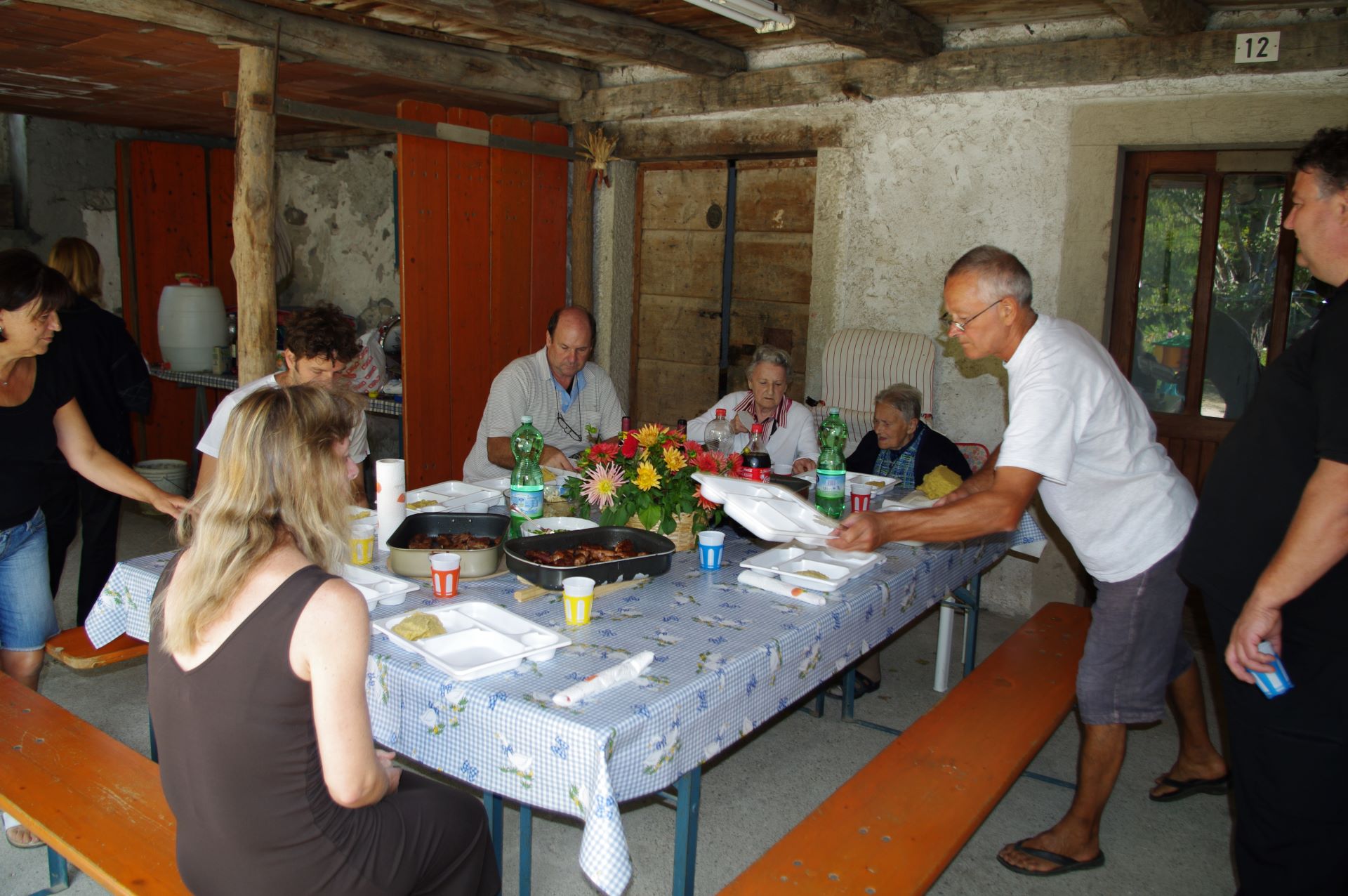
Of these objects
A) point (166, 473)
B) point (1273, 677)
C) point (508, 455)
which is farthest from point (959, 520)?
point (166, 473)

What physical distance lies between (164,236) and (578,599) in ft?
23.3

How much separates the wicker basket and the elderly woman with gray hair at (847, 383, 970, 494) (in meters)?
1.58

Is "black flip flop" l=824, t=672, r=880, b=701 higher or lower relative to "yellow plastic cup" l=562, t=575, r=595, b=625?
lower

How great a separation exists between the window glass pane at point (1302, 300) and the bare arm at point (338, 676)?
14.2 ft

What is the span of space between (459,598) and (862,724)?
199cm

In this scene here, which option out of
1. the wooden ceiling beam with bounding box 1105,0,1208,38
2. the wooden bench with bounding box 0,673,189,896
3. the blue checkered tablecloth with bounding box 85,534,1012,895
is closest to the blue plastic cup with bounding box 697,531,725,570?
the blue checkered tablecloth with bounding box 85,534,1012,895

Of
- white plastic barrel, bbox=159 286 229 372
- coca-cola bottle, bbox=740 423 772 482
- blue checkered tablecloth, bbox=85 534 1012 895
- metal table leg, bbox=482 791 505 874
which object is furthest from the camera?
white plastic barrel, bbox=159 286 229 372

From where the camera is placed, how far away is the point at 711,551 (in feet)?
9.22

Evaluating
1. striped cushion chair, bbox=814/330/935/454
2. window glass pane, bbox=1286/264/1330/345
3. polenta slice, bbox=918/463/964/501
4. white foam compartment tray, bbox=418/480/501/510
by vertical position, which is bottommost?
white foam compartment tray, bbox=418/480/501/510

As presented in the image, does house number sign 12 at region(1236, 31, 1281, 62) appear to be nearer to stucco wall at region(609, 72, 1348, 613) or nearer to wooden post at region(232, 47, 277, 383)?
stucco wall at region(609, 72, 1348, 613)

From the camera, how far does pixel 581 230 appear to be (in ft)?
20.3

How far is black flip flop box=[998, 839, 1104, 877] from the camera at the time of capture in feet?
9.39

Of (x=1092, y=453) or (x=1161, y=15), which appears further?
(x=1161, y=15)

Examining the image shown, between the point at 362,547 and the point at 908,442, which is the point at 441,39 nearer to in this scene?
the point at 908,442
